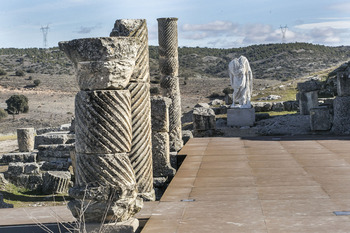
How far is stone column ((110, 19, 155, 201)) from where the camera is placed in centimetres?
737

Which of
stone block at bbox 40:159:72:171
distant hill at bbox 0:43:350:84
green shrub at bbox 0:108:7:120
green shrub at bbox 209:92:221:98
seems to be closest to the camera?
stone block at bbox 40:159:72:171

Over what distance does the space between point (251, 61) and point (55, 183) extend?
6786 centimetres

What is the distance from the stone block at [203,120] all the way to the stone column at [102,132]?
13819 mm

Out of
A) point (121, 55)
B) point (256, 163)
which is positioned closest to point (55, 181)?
point (256, 163)

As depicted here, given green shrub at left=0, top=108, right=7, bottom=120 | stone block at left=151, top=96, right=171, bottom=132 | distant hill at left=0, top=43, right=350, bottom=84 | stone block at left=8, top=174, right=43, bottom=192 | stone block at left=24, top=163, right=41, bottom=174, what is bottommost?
stone block at left=8, top=174, right=43, bottom=192

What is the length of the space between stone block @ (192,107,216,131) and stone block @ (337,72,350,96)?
17.8ft

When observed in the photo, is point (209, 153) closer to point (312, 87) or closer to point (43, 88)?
point (312, 87)

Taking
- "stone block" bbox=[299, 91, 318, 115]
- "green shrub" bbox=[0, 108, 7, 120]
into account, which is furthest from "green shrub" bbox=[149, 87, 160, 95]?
"stone block" bbox=[299, 91, 318, 115]

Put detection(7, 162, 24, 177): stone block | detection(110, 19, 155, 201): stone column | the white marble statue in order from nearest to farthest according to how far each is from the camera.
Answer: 1. detection(110, 19, 155, 201): stone column
2. detection(7, 162, 24, 177): stone block
3. the white marble statue

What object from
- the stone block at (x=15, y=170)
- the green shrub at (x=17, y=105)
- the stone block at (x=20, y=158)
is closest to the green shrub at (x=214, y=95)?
the green shrub at (x=17, y=105)

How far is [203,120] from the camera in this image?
64.6ft

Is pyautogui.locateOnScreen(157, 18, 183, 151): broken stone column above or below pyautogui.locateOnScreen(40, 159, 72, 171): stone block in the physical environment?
above

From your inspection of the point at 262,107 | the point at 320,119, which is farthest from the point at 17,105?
the point at 320,119

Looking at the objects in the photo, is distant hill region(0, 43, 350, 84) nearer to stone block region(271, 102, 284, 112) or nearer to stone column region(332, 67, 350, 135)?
stone block region(271, 102, 284, 112)
